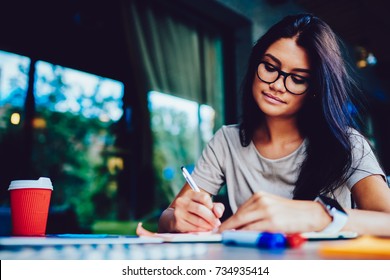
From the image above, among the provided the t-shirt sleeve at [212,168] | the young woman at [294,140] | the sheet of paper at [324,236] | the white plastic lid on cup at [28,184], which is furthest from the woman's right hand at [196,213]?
the t-shirt sleeve at [212,168]

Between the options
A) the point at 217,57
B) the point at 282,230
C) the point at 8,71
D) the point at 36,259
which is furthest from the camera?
the point at 217,57

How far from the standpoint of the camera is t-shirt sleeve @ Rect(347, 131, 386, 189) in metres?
1.02

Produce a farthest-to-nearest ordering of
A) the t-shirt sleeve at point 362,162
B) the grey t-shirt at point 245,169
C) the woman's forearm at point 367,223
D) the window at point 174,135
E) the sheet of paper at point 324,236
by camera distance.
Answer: the window at point 174,135 < the grey t-shirt at point 245,169 < the t-shirt sleeve at point 362,162 < the woman's forearm at point 367,223 < the sheet of paper at point 324,236

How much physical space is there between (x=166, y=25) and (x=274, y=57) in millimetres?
2995

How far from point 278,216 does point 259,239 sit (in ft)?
0.40

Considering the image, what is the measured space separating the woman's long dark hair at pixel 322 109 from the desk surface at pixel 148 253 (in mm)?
640

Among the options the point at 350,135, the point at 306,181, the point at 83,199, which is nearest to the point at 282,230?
the point at 306,181

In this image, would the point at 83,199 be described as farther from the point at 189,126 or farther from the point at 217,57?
the point at 217,57

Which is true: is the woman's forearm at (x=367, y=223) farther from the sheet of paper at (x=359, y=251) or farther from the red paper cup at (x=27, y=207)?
the red paper cup at (x=27, y=207)

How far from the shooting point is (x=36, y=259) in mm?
436

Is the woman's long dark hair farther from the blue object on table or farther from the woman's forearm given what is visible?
the blue object on table

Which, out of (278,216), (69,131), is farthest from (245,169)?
(69,131)

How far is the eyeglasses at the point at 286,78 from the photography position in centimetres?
115

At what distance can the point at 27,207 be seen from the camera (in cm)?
78
